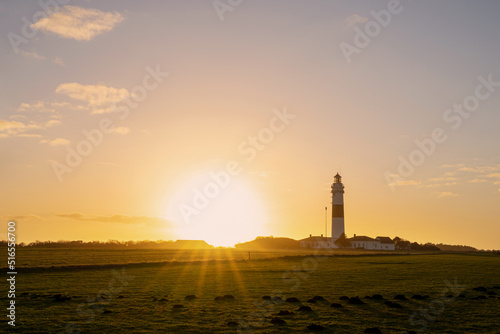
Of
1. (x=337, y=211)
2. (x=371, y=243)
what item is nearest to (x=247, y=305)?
(x=337, y=211)

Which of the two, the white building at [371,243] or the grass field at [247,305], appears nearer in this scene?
the grass field at [247,305]

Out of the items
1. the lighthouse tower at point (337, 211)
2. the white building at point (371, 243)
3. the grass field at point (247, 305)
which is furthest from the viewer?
the white building at point (371, 243)

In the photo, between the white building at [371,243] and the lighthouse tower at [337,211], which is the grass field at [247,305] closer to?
the lighthouse tower at [337,211]

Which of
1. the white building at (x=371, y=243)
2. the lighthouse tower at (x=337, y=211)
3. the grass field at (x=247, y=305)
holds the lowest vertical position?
the grass field at (x=247, y=305)

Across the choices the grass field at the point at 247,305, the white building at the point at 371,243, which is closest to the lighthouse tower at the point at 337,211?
the white building at the point at 371,243

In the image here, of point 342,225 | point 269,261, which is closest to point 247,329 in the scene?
point 269,261

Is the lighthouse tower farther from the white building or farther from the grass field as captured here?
the grass field

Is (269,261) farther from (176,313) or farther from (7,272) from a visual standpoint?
(176,313)

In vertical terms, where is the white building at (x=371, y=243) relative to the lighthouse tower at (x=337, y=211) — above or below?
below

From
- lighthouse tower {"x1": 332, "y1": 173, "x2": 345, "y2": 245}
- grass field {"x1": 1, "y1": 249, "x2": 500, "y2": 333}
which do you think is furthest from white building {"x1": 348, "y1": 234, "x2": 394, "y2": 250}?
grass field {"x1": 1, "y1": 249, "x2": 500, "y2": 333}

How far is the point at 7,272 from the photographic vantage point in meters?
54.1

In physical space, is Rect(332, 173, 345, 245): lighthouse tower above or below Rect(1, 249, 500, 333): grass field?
above

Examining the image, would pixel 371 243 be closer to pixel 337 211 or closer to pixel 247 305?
pixel 337 211

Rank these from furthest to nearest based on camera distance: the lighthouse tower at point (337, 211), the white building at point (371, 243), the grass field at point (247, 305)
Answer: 1. the white building at point (371, 243)
2. the lighthouse tower at point (337, 211)
3. the grass field at point (247, 305)
